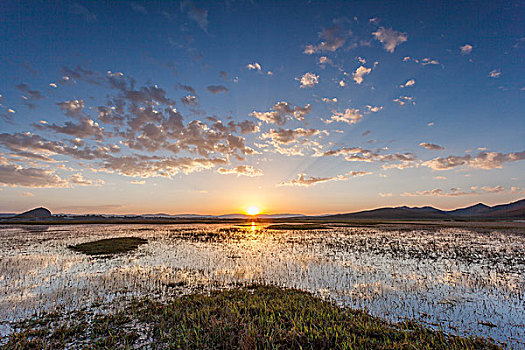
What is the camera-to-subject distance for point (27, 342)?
8.60 meters

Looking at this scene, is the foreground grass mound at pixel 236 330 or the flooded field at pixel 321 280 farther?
the flooded field at pixel 321 280

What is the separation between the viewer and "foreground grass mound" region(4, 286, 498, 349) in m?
8.20

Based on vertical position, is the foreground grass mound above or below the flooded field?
above

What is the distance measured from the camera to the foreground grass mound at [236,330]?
26.9 feet

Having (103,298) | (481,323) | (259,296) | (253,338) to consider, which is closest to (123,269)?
(103,298)

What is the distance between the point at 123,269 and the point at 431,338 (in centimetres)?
2111

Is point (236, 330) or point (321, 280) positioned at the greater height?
point (236, 330)

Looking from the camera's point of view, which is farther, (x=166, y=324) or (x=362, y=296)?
(x=362, y=296)

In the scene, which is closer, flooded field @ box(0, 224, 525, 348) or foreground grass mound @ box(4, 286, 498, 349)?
foreground grass mound @ box(4, 286, 498, 349)

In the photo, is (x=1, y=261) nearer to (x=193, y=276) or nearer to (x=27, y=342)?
(x=193, y=276)

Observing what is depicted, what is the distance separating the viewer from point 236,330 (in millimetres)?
9180

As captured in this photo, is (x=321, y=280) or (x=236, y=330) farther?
(x=321, y=280)

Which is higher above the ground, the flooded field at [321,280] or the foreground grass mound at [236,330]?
the foreground grass mound at [236,330]

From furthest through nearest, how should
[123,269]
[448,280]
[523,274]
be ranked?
[123,269] < [523,274] < [448,280]
